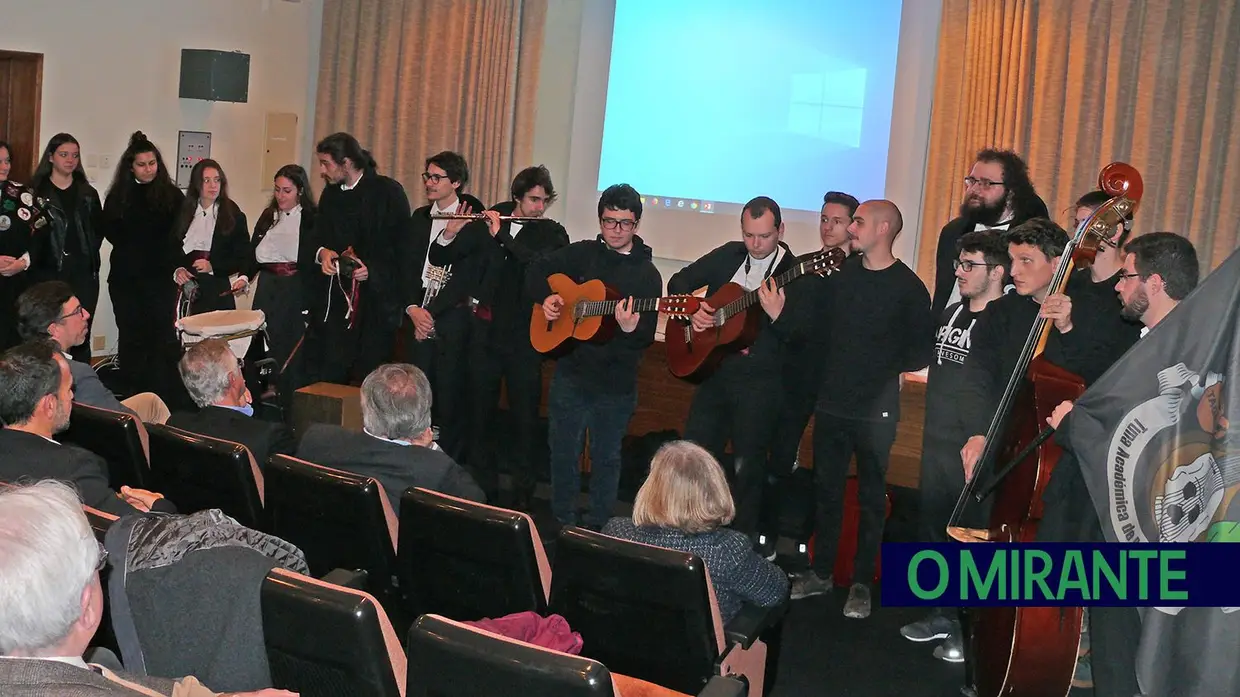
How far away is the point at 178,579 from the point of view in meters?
2.29

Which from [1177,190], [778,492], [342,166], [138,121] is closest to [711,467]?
[778,492]

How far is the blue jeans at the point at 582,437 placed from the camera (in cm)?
480

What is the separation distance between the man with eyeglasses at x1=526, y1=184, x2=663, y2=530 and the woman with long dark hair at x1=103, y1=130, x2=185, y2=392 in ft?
9.15

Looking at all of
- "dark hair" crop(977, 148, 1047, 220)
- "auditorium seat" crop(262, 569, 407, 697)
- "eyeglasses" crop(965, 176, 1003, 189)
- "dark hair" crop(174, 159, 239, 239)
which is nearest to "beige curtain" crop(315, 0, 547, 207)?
"dark hair" crop(174, 159, 239, 239)

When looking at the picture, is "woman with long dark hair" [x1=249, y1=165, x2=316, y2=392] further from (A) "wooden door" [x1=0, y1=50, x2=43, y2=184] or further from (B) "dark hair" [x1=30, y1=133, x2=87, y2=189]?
(A) "wooden door" [x1=0, y1=50, x2=43, y2=184]

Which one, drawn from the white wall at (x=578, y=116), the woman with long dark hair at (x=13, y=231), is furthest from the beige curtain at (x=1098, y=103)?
the woman with long dark hair at (x=13, y=231)

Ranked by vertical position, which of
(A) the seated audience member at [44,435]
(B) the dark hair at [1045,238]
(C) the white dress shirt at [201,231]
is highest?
(B) the dark hair at [1045,238]

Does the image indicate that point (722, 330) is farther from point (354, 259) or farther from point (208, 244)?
point (208, 244)

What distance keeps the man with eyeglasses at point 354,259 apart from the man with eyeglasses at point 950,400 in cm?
282

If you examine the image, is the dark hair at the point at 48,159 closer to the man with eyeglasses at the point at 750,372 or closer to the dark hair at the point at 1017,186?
the man with eyeglasses at the point at 750,372

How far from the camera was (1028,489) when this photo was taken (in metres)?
3.23

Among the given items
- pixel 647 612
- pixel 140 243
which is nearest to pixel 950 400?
pixel 647 612

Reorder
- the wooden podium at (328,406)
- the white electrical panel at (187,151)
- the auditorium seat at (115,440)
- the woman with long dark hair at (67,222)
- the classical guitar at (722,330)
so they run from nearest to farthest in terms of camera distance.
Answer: the auditorium seat at (115,440) → the classical guitar at (722,330) → the wooden podium at (328,406) → the woman with long dark hair at (67,222) → the white electrical panel at (187,151)

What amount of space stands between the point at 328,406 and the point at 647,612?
321 cm
